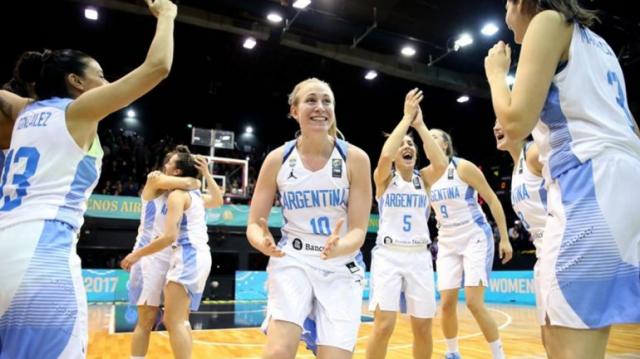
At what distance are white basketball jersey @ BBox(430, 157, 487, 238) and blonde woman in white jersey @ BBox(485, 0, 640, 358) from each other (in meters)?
3.53

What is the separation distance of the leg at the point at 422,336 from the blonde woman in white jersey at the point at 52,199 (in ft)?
10.0

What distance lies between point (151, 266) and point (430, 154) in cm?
275

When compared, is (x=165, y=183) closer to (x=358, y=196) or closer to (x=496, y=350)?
(x=358, y=196)

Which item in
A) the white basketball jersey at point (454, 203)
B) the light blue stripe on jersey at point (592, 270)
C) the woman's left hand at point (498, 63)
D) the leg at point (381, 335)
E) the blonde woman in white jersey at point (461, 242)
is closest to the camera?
the light blue stripe on jersey at point (592, 270)

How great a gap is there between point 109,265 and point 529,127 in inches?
656

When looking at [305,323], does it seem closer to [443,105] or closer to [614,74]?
[614,74]

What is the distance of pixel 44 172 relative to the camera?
1.89m

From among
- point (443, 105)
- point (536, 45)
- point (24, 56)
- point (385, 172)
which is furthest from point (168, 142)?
point (536, 45)

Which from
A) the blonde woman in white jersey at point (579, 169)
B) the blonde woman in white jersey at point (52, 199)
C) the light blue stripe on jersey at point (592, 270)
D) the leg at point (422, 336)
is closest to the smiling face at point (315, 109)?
the blonde woman in white jersey at point (52, 199)

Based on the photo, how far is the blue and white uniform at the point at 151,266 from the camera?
14.2 feet

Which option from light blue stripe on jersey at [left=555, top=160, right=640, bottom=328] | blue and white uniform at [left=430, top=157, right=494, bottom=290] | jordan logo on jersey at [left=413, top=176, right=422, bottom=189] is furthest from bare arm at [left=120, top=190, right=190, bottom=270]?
light blue stripe on jersey at [left=555, top=160, right=640, bottom=328]

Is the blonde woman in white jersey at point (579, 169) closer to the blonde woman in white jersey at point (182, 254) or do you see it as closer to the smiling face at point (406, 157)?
the smiling face at point (406, 157)

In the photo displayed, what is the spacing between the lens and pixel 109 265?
16.2m

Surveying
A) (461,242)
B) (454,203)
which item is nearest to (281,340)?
(461,242)
